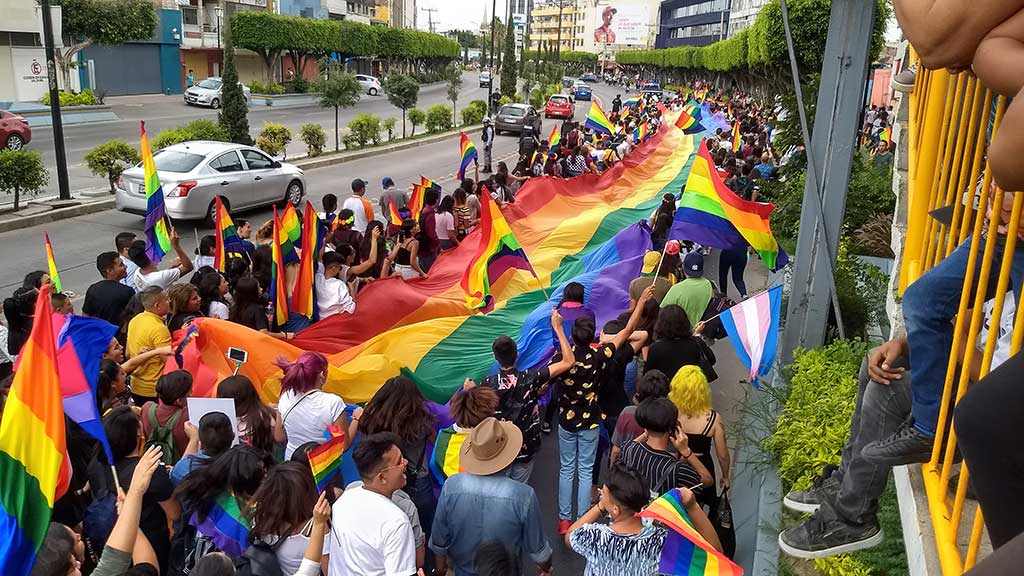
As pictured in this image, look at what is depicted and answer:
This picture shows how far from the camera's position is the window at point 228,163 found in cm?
1588

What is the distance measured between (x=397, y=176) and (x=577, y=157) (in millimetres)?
8144

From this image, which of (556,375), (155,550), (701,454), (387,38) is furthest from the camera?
(387,38)

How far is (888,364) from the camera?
3.33 meters

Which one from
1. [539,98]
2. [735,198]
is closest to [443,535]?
[735,198]

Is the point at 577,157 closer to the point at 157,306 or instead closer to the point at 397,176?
the point at 397,176

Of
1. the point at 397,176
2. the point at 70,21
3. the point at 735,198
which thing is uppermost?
the point at 70,21

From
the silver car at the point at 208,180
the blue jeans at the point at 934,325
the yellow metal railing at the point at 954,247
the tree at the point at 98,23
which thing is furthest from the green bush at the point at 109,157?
the tree at the point at 98,23

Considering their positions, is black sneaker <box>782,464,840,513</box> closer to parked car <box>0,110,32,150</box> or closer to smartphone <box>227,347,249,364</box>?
smartphone <box>227,347,249,364</box>

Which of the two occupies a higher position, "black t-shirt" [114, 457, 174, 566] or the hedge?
the hedge

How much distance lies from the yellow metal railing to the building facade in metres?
85.2

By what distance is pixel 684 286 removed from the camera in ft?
24.1

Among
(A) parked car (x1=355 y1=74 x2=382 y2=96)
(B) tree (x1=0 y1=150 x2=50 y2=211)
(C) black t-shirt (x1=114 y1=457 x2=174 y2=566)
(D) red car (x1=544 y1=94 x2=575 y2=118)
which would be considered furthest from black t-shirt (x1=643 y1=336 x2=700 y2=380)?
(A) parked car (x1=355 y1=74 x2=382 y2=96)

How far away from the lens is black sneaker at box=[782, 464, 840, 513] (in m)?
4.23

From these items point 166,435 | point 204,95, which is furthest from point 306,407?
point 204,95
